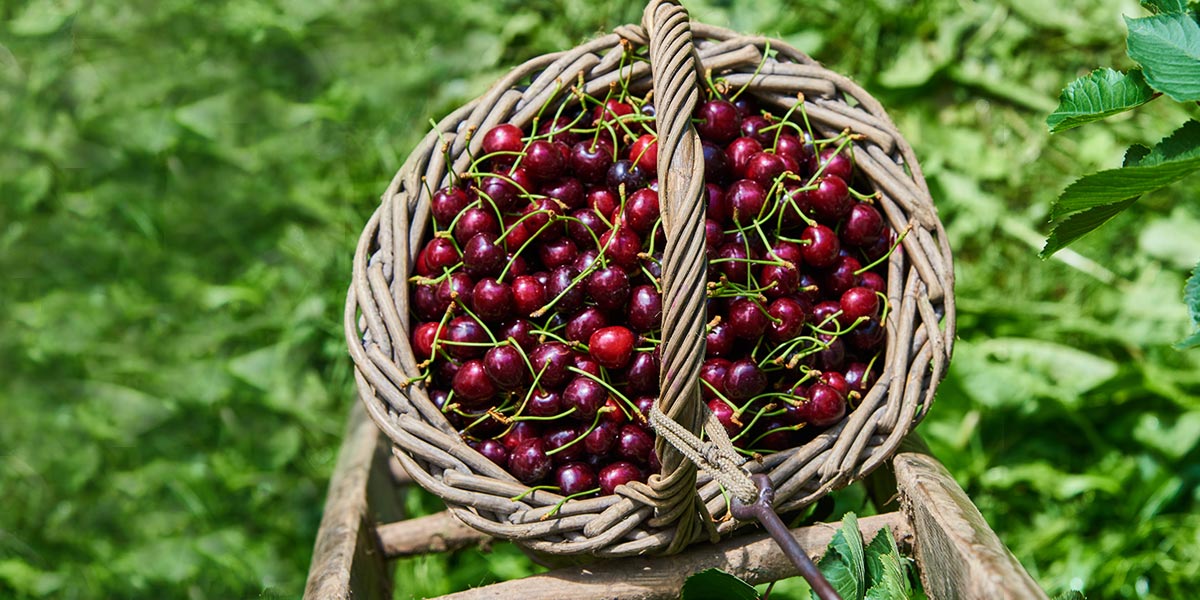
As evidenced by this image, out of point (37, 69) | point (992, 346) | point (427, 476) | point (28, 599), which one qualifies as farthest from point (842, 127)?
point (37, 69)

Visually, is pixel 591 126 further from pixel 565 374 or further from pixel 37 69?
pixel 37 69

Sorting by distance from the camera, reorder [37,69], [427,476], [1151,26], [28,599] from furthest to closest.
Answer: [37,69] → [28,599] → [427,476] → [1151,26]

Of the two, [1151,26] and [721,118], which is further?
[721,118]

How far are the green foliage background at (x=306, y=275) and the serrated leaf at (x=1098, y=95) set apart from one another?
1063mm

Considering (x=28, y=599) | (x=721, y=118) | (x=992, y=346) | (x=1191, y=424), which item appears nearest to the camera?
(x=721, y=118)

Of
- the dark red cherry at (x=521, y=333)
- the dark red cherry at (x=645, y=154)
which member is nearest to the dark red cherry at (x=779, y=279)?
the dark red cherry at (x=645, y=154)

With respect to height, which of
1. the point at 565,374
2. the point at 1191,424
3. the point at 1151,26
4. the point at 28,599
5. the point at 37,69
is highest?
the point at 1151,26

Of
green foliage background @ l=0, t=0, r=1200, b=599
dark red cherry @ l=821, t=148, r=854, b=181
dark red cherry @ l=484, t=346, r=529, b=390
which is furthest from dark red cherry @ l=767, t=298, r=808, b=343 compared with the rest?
green foliage background @ l=0, t=0, r=1200, b=599

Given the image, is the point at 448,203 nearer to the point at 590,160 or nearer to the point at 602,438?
the point at 590,160

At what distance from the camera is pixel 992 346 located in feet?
6.65

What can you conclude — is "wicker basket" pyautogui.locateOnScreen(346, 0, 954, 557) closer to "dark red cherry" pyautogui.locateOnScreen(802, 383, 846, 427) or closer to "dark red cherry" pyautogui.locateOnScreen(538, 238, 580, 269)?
"dark red cherry" pyautogui.locateOnScreen(802, 383, 846, 427)

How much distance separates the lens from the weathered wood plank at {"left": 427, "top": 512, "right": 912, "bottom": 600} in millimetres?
1183

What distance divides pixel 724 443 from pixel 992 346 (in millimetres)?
1246

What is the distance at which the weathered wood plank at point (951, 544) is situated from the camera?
0.99 metres
